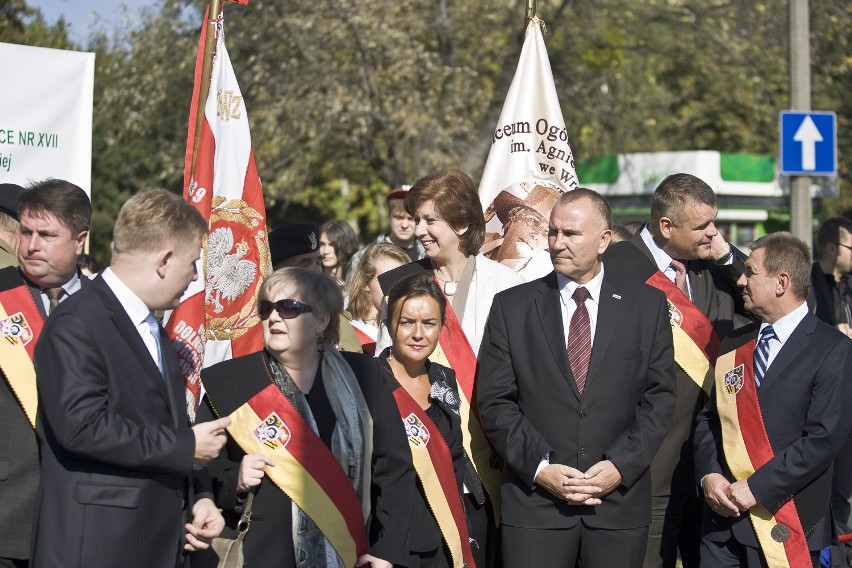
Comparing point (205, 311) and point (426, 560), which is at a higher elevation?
point (205, 311)

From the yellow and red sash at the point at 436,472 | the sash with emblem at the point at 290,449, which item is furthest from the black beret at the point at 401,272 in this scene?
the sash with emblem at the point at 290,449

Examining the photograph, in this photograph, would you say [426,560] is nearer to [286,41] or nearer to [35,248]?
[35,248]

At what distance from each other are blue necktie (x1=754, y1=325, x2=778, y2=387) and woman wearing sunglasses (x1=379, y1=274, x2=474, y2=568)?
1279 millimetres

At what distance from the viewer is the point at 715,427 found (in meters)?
5.15

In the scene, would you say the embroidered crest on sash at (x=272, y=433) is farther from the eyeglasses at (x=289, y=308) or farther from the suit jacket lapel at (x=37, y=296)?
the suit jacket lapel at (x=37, y=296)

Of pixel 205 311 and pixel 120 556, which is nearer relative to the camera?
pixel 120 556

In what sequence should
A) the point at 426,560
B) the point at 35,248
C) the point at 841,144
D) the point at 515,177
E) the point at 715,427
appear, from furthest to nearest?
1. the point at 841,144
2. the point at 515,177
3. the point at 715,427
4. the point at 426,560
5. the point at 35,248

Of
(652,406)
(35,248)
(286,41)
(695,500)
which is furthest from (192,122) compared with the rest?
(286,41)

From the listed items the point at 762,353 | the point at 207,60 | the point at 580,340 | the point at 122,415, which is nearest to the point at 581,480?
the point at 580,340

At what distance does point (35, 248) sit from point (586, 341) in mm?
2153

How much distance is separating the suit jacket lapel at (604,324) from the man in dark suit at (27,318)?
2021mm

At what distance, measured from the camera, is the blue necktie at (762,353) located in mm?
4961

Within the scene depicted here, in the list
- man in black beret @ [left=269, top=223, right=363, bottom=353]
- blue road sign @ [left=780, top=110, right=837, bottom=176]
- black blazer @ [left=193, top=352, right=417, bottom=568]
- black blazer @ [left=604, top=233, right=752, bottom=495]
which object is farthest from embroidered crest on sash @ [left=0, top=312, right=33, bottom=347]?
blue road sign @ [left=780, top=110, right=837, bottom=176]

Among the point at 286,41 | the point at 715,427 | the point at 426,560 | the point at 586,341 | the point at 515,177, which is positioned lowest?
the point at 426,560
